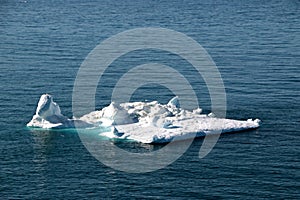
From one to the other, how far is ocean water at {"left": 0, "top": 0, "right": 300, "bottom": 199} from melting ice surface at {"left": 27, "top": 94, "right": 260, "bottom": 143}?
2068 millimetres

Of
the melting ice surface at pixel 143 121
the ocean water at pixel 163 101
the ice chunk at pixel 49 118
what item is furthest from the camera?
the ice chunk at pixel 49 118

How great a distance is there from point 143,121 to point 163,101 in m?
13.1

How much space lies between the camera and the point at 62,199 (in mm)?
83062

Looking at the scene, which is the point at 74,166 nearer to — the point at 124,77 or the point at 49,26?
the point at 124,77

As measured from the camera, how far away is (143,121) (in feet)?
348

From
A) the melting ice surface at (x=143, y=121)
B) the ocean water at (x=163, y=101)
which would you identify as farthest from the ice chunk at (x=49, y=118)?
the ocean water at (x=163, y=101)

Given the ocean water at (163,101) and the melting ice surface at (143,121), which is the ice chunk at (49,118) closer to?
the melting ice surface at (143,121)

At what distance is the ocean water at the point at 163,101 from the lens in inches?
3388

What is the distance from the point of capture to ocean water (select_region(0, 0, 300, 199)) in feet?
282

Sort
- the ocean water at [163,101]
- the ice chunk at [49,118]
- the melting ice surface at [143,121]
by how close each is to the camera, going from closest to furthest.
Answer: the ocean water at [163,101], the melting ice surface at [143,121], the ice chunk at [49,118]

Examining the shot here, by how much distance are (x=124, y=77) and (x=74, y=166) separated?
43.9 meters

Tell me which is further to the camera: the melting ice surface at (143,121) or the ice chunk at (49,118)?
the ice chunk at (49,118)

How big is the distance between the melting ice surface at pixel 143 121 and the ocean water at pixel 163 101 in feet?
6.78

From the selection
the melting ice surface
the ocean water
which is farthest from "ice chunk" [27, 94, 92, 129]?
the ocean water
